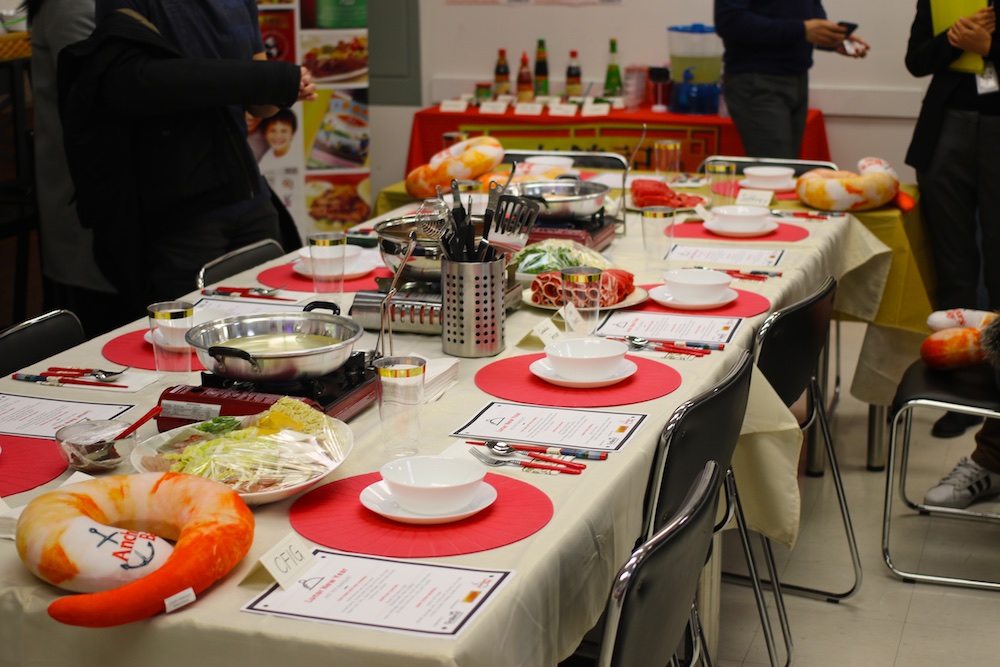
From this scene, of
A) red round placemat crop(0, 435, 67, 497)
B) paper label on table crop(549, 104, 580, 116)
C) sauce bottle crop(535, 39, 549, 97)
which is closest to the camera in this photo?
red round placemat crop(0, 435, 67, 497)

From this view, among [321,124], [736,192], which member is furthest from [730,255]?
[321,124]

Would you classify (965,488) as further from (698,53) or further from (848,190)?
(698,53)

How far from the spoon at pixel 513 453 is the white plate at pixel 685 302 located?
2.78 feet

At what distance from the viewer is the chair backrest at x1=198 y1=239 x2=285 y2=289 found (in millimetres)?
2695

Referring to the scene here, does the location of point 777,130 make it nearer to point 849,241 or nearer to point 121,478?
point 849,241

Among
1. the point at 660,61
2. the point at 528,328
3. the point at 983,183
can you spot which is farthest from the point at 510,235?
the point at 660,61

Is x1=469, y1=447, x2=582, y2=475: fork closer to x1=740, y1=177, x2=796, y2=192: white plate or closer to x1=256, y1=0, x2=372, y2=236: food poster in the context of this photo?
x1=740, y1=177, x2=796, y2=192: white plate

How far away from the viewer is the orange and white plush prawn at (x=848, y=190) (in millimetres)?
3287

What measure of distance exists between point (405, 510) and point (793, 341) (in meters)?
1.14

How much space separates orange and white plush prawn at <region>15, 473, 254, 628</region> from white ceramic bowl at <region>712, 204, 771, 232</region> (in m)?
1.99

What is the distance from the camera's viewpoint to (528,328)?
7.36 ft

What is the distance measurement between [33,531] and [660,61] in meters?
5.10

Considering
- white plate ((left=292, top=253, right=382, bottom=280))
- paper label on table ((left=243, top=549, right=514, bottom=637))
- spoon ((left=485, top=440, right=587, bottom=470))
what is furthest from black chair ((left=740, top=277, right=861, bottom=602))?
paper label on table ((left=243, top=549, right=514, bottom=637))

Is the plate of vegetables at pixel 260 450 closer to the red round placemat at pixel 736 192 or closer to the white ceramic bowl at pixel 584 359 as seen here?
the white ceramic bowl at pixel 584 359
